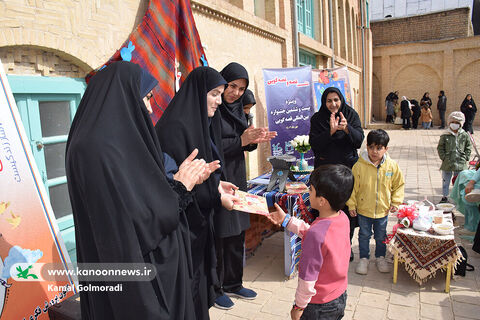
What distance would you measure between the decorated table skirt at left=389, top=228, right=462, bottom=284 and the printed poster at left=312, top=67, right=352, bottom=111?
18.6ft

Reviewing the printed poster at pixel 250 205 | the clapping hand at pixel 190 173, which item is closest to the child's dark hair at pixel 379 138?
the printed poster at pixel 250 205

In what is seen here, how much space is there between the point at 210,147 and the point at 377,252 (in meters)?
2.53

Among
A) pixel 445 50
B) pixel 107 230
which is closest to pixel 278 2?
pixel 107 230

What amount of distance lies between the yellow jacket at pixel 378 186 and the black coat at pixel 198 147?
1886 mm

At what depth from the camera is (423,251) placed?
330 cm

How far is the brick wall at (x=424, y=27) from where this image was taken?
877 inches

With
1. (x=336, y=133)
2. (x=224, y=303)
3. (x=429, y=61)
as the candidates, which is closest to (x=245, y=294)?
(x=224, y=303)

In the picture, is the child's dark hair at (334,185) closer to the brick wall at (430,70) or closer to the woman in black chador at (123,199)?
the woman in black chador at (123,199)

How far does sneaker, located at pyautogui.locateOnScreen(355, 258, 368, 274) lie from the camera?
364cm

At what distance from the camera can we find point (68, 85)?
3.35 meters

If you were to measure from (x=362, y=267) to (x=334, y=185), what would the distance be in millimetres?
2163

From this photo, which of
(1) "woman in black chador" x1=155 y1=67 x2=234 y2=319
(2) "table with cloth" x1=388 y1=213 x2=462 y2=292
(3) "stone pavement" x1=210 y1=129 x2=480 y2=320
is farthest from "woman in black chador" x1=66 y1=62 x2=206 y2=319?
(2) "table with cloth" x1=388 y1=213 x2=462 y2=292

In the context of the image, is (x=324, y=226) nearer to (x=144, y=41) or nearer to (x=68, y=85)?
(x=68, y=85)

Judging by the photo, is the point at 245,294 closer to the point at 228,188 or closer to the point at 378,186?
the point at 228,188
